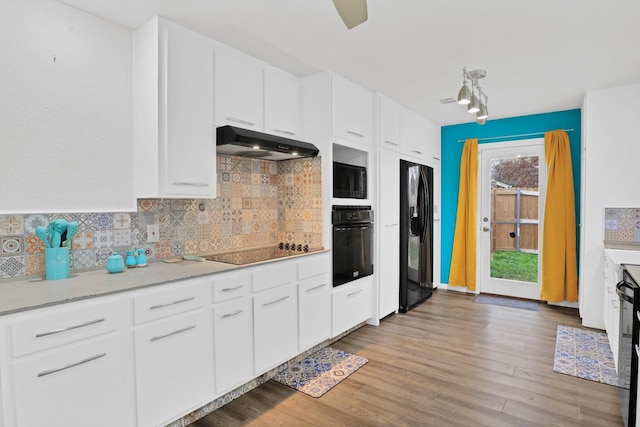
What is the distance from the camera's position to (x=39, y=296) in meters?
Answer: 1.55

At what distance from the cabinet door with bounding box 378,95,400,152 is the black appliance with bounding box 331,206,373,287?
0.77 meters

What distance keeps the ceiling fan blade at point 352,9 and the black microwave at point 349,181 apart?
1.85 metres

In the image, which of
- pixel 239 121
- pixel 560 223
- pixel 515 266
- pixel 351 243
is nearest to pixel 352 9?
pixel 239 121

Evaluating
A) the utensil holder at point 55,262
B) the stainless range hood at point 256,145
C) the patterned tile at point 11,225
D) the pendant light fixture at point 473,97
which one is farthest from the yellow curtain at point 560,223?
the patterned tile at point 11,225

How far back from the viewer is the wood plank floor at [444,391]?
210cm

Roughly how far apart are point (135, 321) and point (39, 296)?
0.40m

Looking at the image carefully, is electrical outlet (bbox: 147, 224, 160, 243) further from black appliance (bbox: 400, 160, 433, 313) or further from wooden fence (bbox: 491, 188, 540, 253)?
wooden fence (bbox: 491, 188, 540, 253)

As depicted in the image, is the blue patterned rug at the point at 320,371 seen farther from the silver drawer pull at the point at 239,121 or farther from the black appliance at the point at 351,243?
the silver drawer pull at the point at 239,121

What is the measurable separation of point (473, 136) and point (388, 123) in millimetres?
1756

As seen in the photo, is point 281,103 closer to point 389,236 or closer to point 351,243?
point 351,243

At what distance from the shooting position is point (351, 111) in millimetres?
3311

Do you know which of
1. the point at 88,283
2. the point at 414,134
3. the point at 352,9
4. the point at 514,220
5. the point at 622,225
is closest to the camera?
the point at 352,9

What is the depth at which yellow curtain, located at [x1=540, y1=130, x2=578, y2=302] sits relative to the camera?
13.9 feet

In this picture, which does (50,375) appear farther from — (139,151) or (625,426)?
(625,426)
